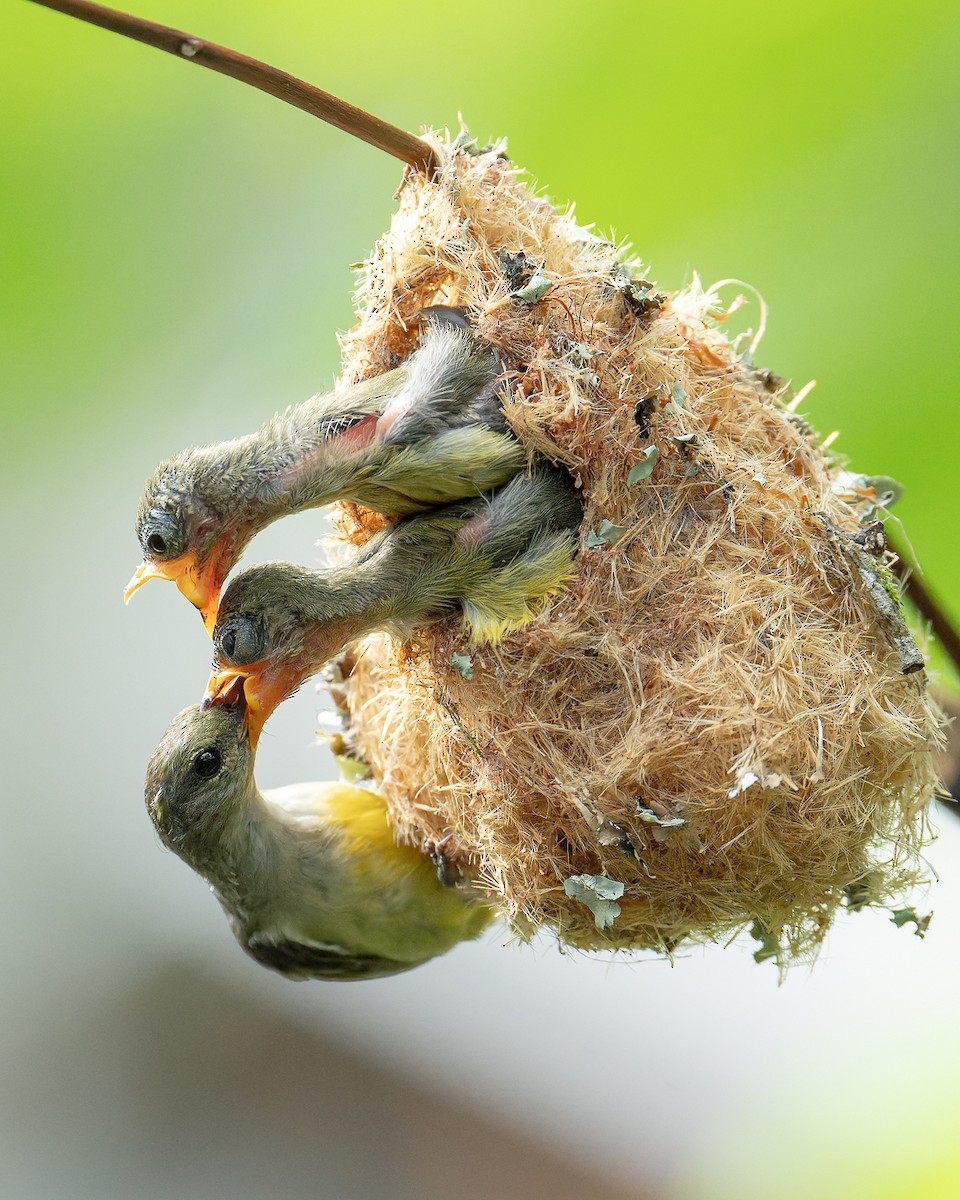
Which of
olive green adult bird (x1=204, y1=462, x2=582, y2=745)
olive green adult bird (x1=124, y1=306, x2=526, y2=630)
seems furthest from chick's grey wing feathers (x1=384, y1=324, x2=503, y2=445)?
olive green adult bird (x1=204, y1=462, x2=582, y2=745)

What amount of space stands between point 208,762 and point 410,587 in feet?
1.08

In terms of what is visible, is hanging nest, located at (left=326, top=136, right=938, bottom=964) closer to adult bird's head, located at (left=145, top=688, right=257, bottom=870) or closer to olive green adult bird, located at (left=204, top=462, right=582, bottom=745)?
olive green adult bird, located at (left=204, top=462, right=582, bottom=745)

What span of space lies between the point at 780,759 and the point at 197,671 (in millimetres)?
2125

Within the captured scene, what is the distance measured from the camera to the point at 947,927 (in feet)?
8.75

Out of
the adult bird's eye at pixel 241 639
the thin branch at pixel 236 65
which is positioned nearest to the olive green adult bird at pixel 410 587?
the adult bird's eye at pixel 241 639

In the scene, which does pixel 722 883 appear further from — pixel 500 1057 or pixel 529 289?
pixel 500 1057

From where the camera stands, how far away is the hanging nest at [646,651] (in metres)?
1.18

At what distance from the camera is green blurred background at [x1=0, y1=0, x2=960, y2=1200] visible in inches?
74.3

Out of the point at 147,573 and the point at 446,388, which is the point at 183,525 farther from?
the point at 446,388

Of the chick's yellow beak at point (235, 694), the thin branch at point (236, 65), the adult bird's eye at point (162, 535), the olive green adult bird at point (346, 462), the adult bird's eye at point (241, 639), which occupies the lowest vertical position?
the chick's yellow beak at point (235, 694)

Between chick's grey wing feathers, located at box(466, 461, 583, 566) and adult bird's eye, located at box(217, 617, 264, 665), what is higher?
chick's grey wing feathers, located at box(466, 461, 583, 566)

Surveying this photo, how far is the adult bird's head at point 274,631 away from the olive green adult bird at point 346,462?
1.5 inches

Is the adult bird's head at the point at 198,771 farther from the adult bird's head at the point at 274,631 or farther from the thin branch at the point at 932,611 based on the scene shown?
the thin branch at the point at 932,611

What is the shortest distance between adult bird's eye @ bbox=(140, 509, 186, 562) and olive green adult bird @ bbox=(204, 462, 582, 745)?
14cm
